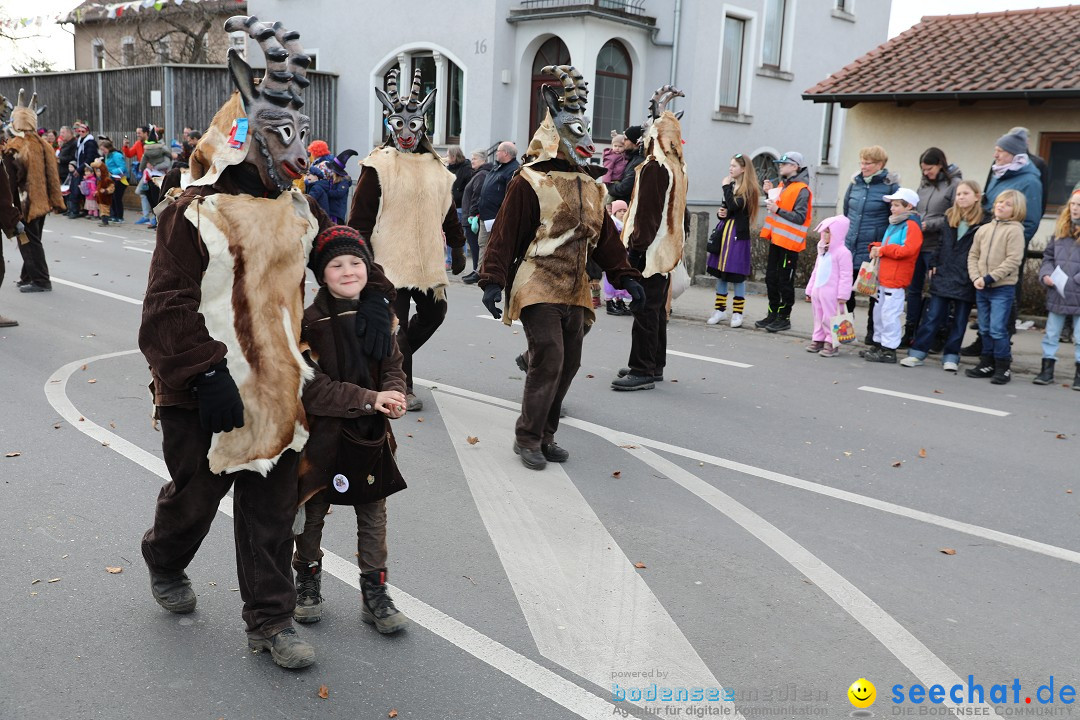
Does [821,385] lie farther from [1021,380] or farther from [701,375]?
[1021,380]

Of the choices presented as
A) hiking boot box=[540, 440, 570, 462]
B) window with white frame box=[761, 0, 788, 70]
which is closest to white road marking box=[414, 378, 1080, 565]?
hiking boot box=[540, 440, 570, 462]

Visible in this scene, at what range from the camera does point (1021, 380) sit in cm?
942

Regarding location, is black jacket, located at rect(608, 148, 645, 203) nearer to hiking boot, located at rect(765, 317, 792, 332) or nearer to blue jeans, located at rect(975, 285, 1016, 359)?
hiking boot, located at rect(765, 317, 792, 332)

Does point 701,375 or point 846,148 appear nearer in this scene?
point 701,375

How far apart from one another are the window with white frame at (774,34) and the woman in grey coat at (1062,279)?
54.4ft

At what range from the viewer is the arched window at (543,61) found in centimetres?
2280

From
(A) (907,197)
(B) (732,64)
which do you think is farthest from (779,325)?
(B) (732,64)

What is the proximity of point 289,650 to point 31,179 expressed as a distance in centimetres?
1016

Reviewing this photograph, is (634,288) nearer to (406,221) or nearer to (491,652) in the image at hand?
(406,221)

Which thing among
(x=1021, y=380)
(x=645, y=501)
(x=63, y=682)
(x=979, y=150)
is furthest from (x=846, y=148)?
(x=63, y=682)

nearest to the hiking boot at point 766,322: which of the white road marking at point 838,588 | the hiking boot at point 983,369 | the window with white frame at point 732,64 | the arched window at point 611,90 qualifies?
the hiking boot at point 983,369

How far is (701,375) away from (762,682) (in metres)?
5.62

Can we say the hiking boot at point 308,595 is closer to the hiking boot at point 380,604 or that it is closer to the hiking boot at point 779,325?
the hiking boot at point 380,604

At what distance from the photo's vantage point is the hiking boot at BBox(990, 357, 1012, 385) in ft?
30.3
